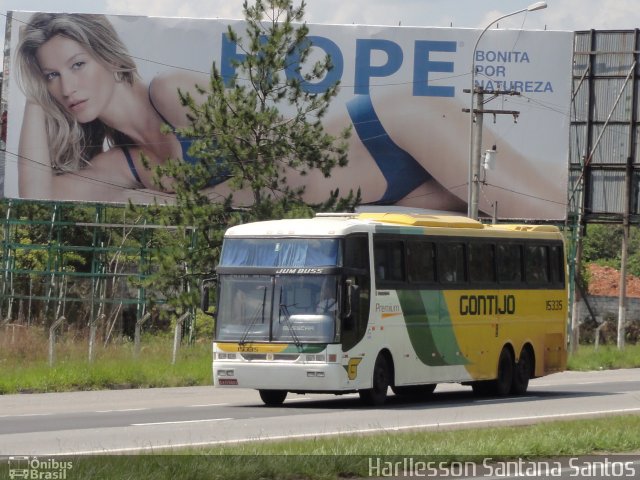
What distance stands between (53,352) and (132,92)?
75.3 feet

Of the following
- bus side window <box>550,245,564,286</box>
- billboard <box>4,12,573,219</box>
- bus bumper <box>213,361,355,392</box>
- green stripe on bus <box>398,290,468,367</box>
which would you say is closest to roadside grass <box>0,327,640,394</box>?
bus bumper <box>213,361,355,392</box>

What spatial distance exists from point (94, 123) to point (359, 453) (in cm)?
3871

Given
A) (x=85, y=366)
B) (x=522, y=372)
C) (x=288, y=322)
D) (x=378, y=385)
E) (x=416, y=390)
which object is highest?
(x=288, y=322)

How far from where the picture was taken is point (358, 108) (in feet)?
164

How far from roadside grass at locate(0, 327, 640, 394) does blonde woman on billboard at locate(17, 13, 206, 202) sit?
1571cm

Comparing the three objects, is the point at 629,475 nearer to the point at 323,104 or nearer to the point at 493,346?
the point at 493,346

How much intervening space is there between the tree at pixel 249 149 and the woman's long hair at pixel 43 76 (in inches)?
373

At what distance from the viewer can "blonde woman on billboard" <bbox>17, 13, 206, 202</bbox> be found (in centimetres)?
Result: 4953

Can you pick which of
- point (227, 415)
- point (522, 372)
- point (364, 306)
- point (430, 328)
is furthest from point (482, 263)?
point (227, 415)

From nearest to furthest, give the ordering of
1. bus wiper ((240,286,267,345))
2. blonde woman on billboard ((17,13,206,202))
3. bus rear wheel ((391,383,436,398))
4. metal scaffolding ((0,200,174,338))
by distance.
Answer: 1. bus wiper ((240,286,267,345))
2. bus rear wheel ((391,383,436,398))
3. blonde woman on billboard ((17,13,206,202))
4. metal scaffolding ((0,200,174,338))

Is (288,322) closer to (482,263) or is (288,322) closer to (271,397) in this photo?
(271,397)

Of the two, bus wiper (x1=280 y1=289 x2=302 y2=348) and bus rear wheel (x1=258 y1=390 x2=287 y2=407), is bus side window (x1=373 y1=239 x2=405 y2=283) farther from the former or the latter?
bus rear wheel (x1=258 y1=390 x2=287 y2=407)

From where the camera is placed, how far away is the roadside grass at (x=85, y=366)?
25.4 meters

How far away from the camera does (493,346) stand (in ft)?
84.7
